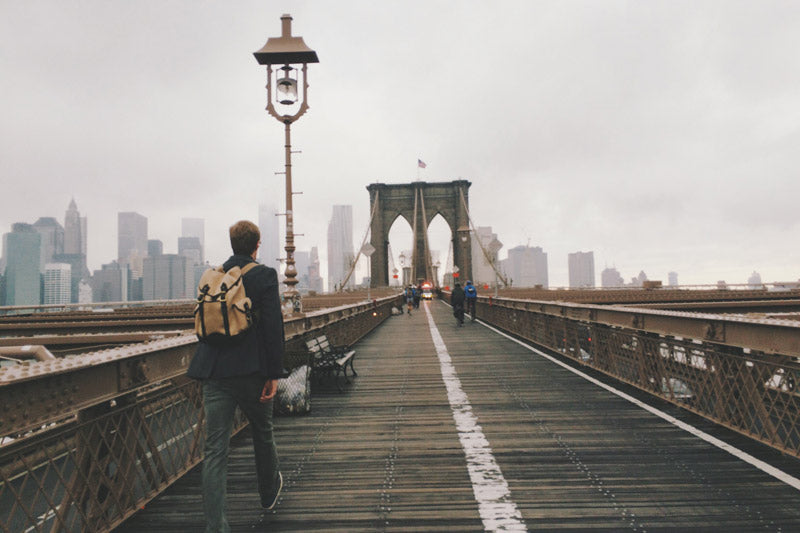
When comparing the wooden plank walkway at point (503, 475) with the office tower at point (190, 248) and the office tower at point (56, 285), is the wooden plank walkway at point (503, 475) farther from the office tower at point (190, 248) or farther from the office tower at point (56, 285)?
the office tower at point (190, 248)

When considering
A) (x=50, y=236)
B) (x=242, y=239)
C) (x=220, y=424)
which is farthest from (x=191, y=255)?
(x=220, y=424)

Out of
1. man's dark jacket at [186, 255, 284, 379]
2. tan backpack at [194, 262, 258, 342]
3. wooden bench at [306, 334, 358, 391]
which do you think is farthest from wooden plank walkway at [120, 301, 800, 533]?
tan backpack at [194, 262, 258, 342]

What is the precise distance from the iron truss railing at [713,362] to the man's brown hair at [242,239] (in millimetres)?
4062

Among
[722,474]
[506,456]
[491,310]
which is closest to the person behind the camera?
[722,474]

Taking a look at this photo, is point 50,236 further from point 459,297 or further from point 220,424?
point 220,424

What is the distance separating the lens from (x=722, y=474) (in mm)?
3627

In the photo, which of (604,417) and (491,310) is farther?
(491,310)

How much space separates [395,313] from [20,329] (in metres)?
21.2

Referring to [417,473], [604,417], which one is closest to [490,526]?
[417,473]

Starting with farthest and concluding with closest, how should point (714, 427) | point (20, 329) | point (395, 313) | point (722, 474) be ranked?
point (395, 313) < point (20, 329) < point (714, 427) < point (722, 474)

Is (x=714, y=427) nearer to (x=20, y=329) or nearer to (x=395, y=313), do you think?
(x=20, y=329)

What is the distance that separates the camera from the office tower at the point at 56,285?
8019cm

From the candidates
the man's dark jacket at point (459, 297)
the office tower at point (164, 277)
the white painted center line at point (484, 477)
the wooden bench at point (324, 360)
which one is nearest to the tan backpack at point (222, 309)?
the white painted center line at point (484, 477)

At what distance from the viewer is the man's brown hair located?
10.1ft
